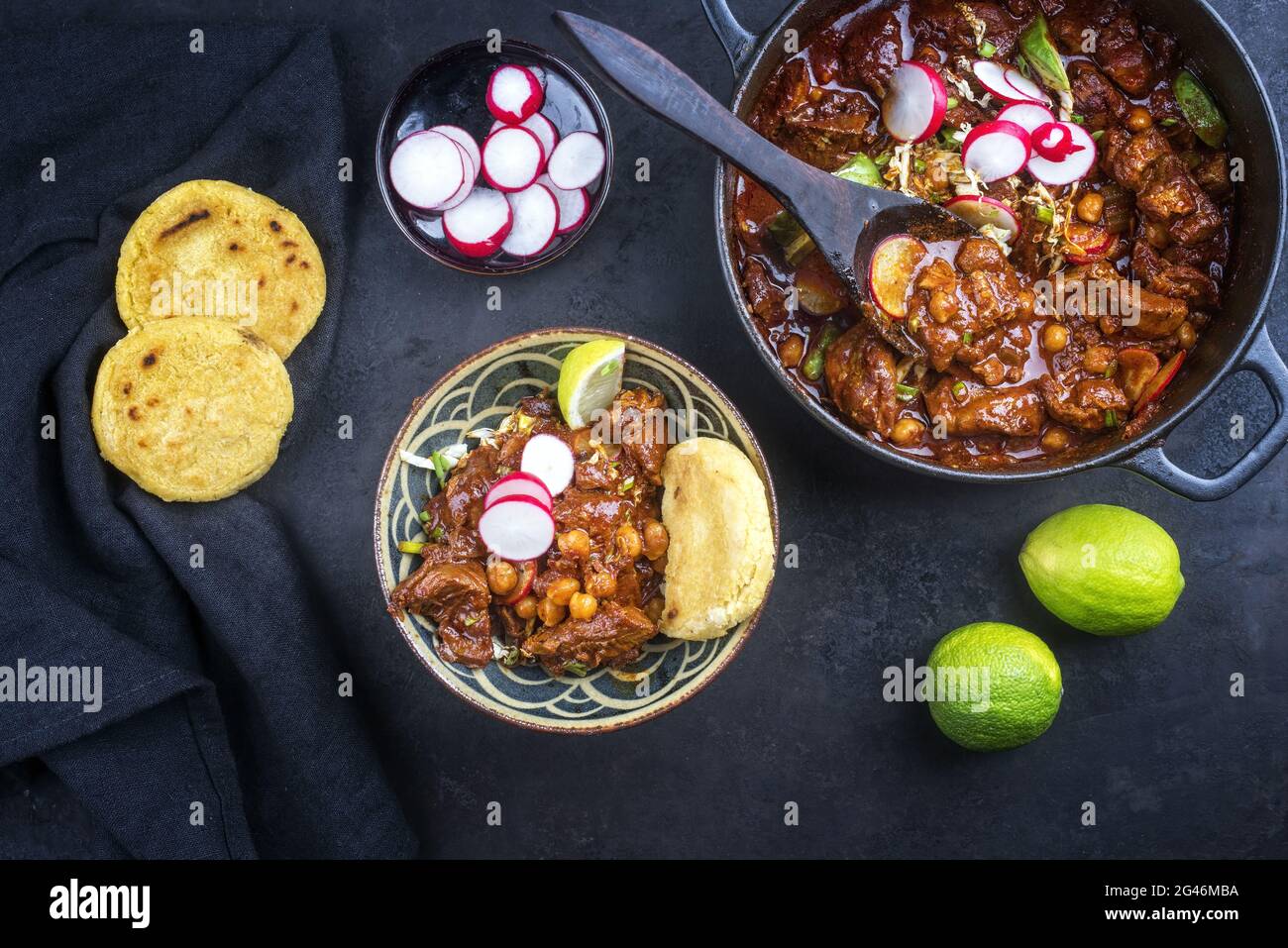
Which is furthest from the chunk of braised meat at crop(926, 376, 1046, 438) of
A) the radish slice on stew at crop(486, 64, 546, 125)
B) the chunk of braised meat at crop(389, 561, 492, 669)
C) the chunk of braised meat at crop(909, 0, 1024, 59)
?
the radish slice on stew at crop(486, 64, 546, 125)

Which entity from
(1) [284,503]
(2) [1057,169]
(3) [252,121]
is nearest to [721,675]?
(1) [284,503]

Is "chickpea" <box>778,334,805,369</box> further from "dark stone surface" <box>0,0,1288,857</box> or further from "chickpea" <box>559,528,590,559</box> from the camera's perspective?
"chickpea" <box>559,528,590,559</box>

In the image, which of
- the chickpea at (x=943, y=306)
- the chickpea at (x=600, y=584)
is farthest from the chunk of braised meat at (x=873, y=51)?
the chickpea at (x=600, y=584)

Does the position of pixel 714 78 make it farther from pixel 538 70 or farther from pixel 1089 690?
pixel 1089 690

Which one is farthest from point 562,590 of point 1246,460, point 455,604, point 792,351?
point 1246,460

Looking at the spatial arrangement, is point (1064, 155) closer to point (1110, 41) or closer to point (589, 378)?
point (1110, 41)

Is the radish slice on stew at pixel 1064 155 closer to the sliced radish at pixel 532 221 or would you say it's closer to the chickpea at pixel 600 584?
the sliced radish at pixel 532 221
